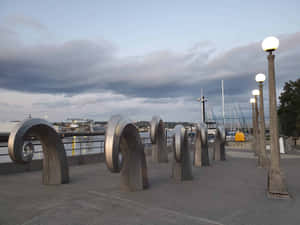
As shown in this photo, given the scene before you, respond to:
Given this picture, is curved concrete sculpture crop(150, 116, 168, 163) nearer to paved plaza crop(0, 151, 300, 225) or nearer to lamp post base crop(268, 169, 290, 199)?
paved plaza crop(0, 151, 300, 225)

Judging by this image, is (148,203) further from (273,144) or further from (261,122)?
(261,122)

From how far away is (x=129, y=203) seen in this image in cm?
593

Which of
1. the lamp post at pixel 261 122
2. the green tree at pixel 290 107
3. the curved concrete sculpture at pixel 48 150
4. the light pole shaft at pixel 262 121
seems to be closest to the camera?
the curved concrete sculpture at pixel 48 150

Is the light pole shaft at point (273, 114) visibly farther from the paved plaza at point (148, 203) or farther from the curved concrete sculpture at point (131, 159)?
the curved concrete sculpture at point (131, 159)

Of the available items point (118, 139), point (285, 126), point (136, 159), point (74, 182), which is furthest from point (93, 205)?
point (285, 126)

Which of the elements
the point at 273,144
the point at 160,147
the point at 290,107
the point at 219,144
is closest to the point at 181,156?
the point at 273,144

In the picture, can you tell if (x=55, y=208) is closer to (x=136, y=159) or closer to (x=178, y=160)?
(x=136, y=159)

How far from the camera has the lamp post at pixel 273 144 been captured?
6.62 meters

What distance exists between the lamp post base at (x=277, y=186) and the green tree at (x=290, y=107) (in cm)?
1987

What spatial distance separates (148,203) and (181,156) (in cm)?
313

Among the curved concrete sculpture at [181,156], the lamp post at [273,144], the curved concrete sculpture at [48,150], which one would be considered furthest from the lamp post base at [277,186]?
the curved concrete sculpture at [48,150]

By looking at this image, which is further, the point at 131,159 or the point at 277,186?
the point at 131,159

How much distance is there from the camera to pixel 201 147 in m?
12.9

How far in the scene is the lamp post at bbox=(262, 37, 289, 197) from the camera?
21.7ft
